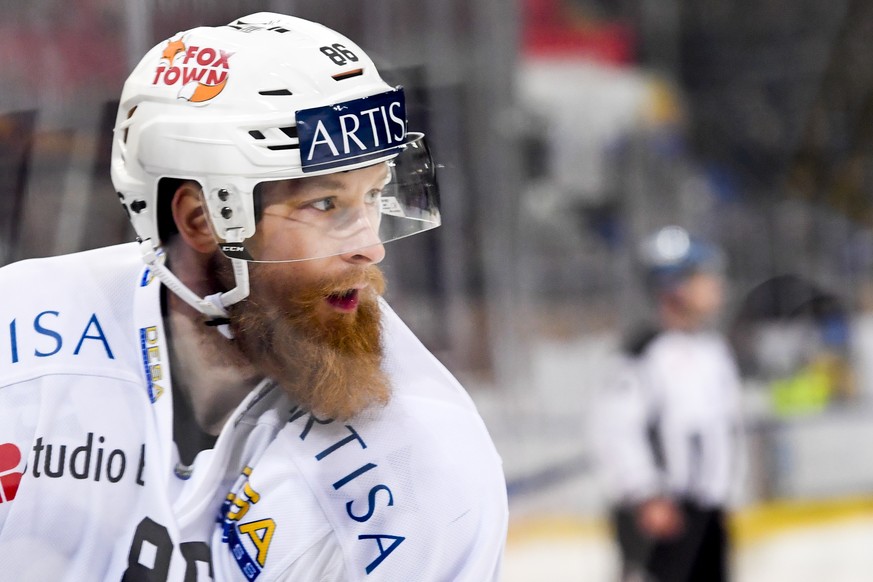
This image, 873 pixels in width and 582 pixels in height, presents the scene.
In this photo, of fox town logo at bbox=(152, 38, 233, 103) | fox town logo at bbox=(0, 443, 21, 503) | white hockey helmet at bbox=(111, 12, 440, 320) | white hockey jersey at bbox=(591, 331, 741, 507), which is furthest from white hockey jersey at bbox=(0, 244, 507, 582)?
white hockey jersey at bbox=(591, 331, 741, 507)

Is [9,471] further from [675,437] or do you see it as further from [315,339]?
[675,437]

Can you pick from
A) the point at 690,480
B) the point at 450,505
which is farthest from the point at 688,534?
the point at 450,505

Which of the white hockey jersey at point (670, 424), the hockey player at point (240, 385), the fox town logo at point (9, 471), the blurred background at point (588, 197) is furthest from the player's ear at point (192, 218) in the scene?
the white hockey jersey at point (670, 424)

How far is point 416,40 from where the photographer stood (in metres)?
1.38

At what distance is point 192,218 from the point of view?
0.97m

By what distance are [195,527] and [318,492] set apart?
Answer: 0.11m

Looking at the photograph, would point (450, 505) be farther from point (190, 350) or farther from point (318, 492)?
point (190, 350)

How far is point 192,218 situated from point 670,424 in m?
2.20

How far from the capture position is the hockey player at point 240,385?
0.93 metres

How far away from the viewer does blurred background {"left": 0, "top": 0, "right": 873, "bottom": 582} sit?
3.60 feet

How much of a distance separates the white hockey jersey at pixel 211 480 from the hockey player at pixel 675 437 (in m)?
2.04

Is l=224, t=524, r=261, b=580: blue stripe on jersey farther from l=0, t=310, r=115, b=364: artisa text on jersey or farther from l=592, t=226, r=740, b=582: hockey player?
l=592, t=226, r=740, b=582: hockey player

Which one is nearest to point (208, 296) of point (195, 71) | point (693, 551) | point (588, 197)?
point (195, 71)

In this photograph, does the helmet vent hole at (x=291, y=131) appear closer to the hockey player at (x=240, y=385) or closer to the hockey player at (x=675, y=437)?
the hockey player at (x=240, y=385)
